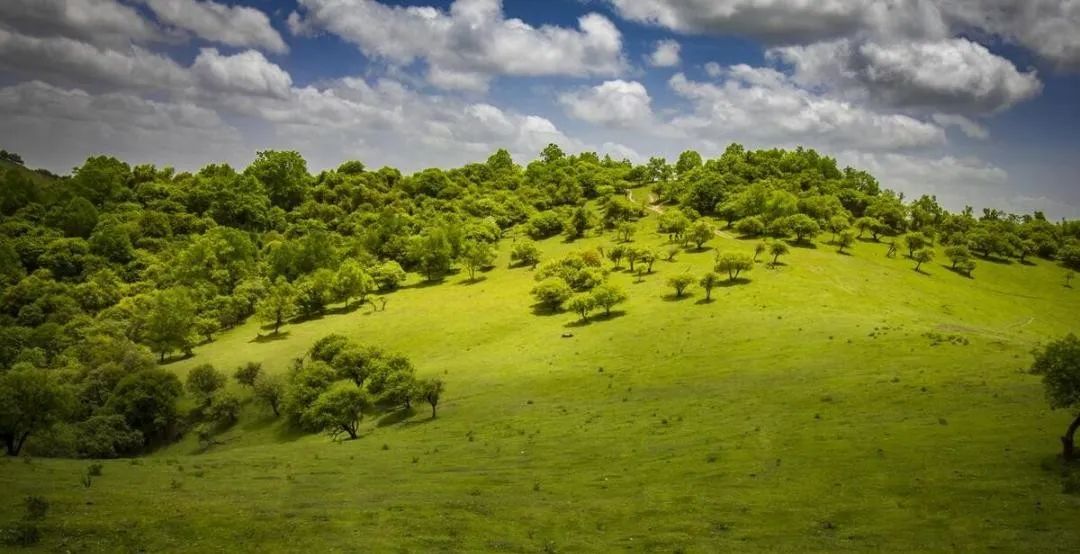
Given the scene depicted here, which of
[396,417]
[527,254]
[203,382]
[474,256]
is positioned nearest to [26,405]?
[203,382]

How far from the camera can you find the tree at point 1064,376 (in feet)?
121

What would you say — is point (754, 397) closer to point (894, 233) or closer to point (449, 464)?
point (449, 464)

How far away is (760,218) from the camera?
14900 centimetres

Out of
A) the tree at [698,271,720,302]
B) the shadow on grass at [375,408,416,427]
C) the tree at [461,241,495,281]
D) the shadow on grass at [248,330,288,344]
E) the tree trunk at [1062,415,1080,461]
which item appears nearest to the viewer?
the tree trunk at [1062,415,1080,461]

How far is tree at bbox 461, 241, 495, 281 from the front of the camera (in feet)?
455

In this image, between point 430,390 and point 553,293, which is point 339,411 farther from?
point 553,293

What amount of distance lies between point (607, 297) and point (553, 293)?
12904 millimetres

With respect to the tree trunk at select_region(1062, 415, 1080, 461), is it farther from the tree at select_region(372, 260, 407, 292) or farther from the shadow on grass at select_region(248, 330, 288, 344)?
the tree at select_region(372, 260, 407, 292)

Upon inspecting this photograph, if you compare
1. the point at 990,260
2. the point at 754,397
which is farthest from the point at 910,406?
the point at 990,260

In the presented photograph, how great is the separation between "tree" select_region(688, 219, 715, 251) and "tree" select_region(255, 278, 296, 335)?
86936 mm

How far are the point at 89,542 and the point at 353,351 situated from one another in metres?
55.7

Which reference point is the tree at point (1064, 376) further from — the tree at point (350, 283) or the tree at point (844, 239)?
the tree at point (350, 283)

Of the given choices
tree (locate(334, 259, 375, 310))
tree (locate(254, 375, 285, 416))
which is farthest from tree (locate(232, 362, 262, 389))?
tree (locate(334, 259, 375, 310))

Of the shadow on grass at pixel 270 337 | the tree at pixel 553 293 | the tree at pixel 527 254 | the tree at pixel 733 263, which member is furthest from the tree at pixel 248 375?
the tree at pixel 733 263
